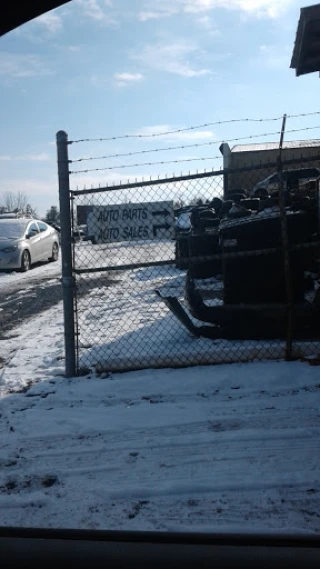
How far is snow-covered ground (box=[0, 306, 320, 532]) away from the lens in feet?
10.0

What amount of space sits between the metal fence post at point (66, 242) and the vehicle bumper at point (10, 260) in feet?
33.9

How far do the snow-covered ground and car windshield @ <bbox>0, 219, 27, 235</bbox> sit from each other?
1040cm

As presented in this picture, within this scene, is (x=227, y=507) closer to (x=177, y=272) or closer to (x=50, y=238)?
(x=177, y=272)

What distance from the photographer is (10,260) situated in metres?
15.3

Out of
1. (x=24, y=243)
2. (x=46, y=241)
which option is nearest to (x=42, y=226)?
(x=46, y=241)

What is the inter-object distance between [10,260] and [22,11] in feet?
45.3

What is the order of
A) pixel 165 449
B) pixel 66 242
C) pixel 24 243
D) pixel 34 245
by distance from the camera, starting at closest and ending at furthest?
pixel 165 449 < pixel 66 242 < pixel 24 243 < pixel 34 245

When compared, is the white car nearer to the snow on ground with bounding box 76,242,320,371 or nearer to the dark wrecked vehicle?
the snow on ground with bounding box 76,242,320,371

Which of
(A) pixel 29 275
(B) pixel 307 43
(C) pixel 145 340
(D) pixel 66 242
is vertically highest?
(B) pixel 307 43

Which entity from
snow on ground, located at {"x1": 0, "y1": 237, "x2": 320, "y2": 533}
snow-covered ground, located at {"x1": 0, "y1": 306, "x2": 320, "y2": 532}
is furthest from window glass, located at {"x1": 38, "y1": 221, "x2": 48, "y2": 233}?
snow-covered ground, located at {"x1": 0, "y1": 306, "x2": 320, "y2": 532}

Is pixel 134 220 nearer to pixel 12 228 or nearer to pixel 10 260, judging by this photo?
pixel 10 260

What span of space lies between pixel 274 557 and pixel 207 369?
385cm

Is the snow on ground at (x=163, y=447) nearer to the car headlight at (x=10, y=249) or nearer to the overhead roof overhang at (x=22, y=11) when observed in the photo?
the overhead roof overhang at (x=22, y=11)

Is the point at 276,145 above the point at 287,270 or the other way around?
above
